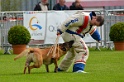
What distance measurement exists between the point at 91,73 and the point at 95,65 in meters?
2.42

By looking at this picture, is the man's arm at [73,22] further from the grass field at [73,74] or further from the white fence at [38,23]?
the white fence at [38,23]

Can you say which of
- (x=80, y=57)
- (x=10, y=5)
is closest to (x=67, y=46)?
(x=80, y=57)

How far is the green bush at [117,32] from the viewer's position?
74.0 ft

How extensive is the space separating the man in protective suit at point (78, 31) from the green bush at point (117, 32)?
8.24 meters

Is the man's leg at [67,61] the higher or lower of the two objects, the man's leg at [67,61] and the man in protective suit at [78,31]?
the lower

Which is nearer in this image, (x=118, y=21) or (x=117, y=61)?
(x=117, y=61)

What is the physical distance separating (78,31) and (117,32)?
28.1ft

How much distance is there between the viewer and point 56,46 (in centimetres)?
1400

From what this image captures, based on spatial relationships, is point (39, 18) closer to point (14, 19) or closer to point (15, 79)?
point (14, 19)

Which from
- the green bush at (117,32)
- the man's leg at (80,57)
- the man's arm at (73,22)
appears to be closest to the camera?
the man's arm at (73,22)

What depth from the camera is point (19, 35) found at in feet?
70.7

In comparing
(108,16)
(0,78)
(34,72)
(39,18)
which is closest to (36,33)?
(39,18)

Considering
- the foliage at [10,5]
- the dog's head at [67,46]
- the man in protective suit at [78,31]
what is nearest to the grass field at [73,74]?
the man in protective suit at [78,31]

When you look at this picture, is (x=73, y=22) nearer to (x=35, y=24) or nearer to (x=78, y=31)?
(x=78, y=31)
